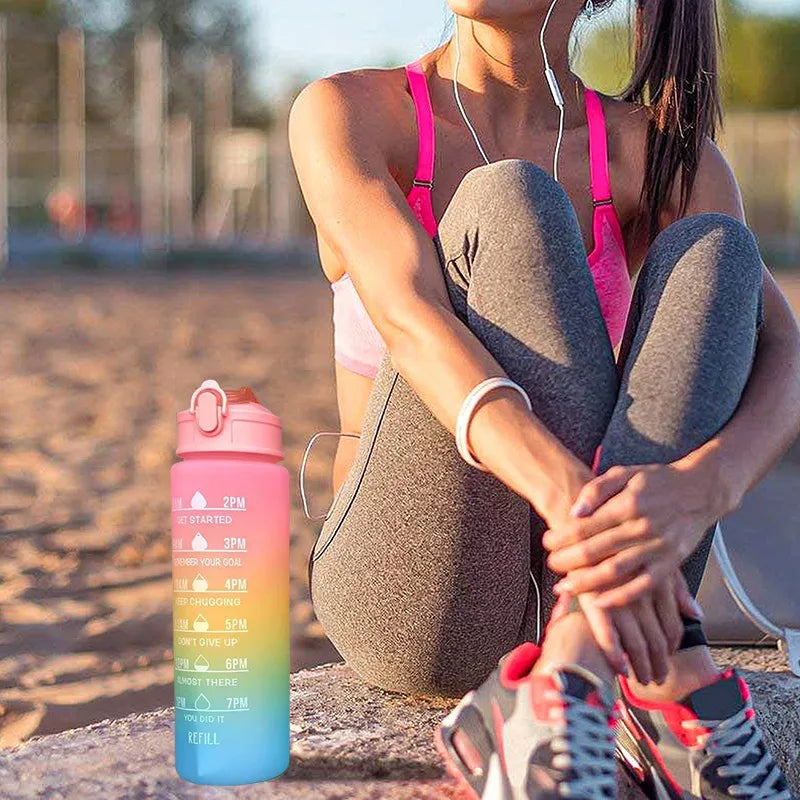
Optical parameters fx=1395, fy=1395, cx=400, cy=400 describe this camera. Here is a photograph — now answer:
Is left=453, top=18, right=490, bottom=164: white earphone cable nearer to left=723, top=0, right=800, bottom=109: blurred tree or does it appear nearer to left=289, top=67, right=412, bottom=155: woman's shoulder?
left=289, top=67, right=412, bottom=155: woman's shoulder

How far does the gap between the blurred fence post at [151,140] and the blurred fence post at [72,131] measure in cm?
73

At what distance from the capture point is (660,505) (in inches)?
57.4

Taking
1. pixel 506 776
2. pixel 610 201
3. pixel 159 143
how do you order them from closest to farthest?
pixel 506 776 < pixel 610 201 < pixel 159 143

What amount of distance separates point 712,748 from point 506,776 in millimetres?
263

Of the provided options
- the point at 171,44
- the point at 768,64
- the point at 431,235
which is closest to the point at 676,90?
the point at 431,235

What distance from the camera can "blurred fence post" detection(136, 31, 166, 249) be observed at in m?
17.3

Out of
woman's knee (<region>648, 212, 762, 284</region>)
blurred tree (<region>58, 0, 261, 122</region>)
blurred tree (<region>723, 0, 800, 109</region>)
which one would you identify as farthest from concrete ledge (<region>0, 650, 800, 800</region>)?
blurred tree (<region>723, 0, 800, 109</region>)

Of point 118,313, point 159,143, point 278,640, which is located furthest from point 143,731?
point 159,143

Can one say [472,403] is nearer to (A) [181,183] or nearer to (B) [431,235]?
(B) [431,235]

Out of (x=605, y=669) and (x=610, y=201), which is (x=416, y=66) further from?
(x=605, y=669)

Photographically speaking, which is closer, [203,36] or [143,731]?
[143,731]

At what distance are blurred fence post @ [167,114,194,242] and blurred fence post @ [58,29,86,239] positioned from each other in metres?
1.23

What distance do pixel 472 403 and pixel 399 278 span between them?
230mm

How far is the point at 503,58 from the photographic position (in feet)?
6.78
